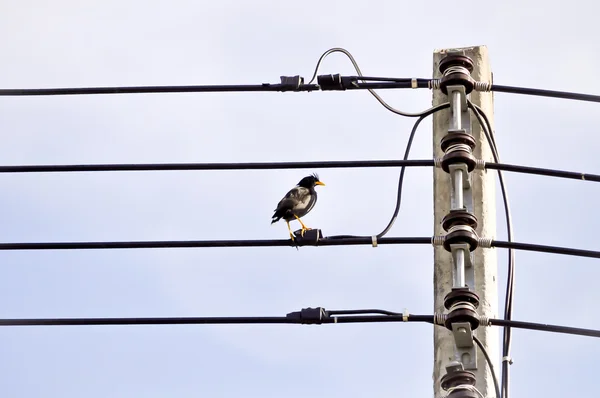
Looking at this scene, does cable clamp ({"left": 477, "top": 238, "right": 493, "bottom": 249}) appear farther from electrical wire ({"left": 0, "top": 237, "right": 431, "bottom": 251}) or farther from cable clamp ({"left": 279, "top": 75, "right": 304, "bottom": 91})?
cable clamp ({"left": 279, "top": 75, "right": 304, "bottom": 91})

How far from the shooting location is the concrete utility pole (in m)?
6.09

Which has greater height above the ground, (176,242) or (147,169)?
(147,169)

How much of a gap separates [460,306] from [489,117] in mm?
1465

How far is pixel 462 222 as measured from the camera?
248 inches

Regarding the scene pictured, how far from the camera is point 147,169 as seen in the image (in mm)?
7355

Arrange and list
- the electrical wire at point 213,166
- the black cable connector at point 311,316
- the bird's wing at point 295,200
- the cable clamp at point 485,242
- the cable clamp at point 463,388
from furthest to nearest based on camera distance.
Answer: the bird's wing at point 295,200, the electrical wire at point 213,166, the black cable connector at point 311,316, the cable clamp at point 485,242, the cable clamp at point 463,388

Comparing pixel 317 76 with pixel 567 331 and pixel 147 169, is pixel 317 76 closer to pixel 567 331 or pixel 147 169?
pixel 147 169

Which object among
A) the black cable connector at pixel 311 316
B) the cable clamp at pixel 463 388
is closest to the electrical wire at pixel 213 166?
the black cable connector at pixel 311 316

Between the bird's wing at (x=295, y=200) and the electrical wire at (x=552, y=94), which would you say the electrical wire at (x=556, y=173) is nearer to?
the electrical wire at (x=552, y=94)

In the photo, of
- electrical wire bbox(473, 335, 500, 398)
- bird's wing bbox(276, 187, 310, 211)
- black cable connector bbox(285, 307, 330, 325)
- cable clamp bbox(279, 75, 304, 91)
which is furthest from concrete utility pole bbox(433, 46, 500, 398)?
bird's wing bbox(276, 187, 310, 211)

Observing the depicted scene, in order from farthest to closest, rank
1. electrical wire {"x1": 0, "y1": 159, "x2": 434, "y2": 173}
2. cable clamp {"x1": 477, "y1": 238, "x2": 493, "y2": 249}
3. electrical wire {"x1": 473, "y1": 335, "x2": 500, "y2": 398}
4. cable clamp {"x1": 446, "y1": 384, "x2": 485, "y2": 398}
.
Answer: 1. electrical wire {"x1": 0, "y1": 159, "x2": 434, "y2": 173}
2. cable clamp {"x1": 477, "y1": 238, "x2": 493, "y2": 249}
3. electrical wire {"x1": 473, "y1": 335, "x2": 500, "y2": 398}
4. cable clamp {"x1": 446, "y1": 384, "x2": 485, "y2": 398}

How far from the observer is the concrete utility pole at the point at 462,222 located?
609 cm

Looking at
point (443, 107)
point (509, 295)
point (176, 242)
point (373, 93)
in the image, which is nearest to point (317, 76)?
point (373, 93)

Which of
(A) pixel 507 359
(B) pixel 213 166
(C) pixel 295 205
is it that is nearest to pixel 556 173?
(A) pixel 507 359
